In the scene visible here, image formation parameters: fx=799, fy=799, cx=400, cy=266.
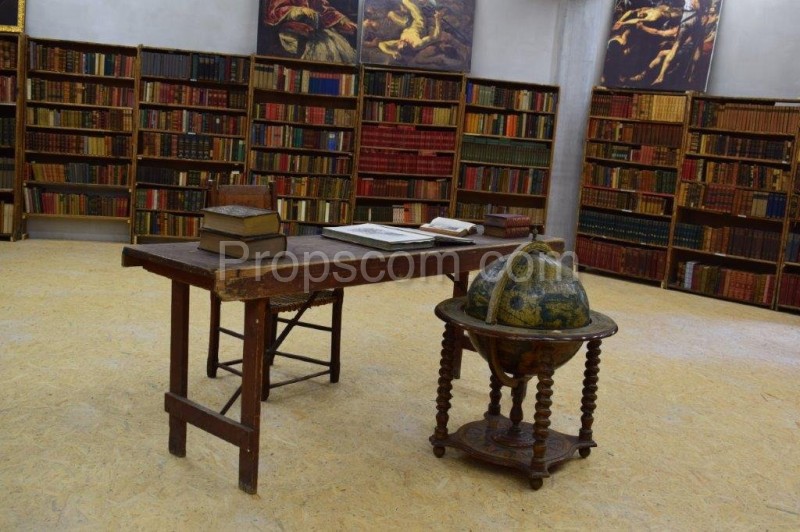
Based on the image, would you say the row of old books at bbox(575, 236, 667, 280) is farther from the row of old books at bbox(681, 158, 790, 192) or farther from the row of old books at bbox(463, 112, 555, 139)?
the row of old books at bbox(463, 112, 555, 139)

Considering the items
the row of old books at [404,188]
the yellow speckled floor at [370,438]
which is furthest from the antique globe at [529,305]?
the row of old books at [404,188]

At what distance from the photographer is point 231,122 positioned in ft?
27.8

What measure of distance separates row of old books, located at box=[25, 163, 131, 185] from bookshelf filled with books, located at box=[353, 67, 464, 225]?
8.25ft

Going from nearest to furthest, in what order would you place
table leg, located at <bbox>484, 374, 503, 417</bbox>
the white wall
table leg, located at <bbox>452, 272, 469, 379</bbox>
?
1. table leg, located at <bbox>484, 374, 503, 417</bbox>
2. table leg, located at <bbox>452, 272, 469, 379</bbox>
3. the white wall

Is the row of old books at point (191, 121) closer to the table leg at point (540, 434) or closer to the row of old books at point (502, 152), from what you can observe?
the row of old books at point (502, 152)

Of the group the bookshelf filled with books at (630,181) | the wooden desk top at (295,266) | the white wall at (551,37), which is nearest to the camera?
the wooden desk top at (295,266)

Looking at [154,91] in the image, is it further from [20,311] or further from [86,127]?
[20,311]

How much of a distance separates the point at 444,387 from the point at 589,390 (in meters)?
0.62

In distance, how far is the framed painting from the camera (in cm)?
805

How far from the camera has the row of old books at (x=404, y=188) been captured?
860 cm

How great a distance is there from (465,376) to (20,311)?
300 cm

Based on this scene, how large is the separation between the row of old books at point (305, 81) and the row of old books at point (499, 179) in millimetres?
1535

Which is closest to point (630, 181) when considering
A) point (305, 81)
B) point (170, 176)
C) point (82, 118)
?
point (305, 81)

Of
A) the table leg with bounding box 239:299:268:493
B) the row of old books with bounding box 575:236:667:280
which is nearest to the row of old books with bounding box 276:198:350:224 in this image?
the row of old books with bounding box 575:236:667:280
